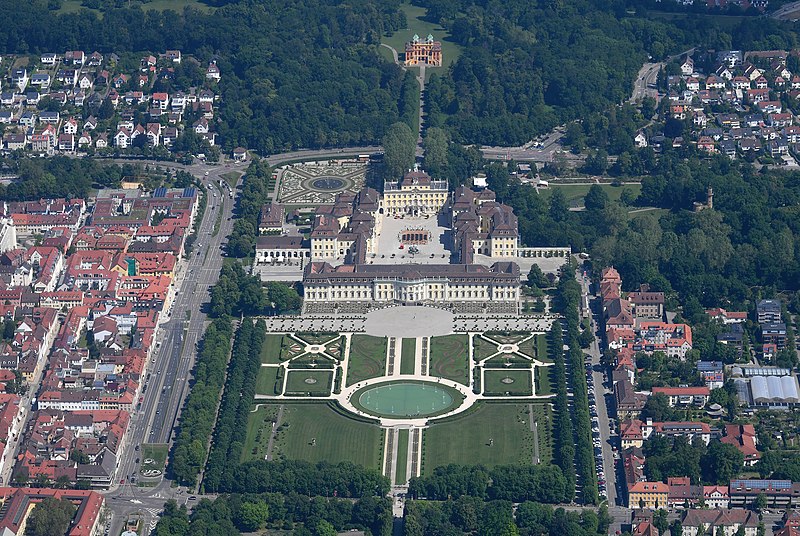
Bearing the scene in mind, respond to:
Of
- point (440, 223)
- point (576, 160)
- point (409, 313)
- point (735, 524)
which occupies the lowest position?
point (735, 524)

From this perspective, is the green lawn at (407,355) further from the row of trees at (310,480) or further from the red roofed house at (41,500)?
the red roofed house at (41,500)

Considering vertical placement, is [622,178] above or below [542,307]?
above

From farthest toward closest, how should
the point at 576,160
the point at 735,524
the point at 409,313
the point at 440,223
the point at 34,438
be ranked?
the point at 576,160, the point at 440,223, the point at 409,313, the point at 34,438, the point at 735,524

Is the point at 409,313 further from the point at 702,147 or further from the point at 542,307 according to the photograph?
the point at 702,147

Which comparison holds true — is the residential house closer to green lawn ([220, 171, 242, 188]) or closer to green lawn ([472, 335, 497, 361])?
green lawn ([472, 335, 497, 361])

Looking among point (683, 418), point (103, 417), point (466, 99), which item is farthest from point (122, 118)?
point (683, 418)

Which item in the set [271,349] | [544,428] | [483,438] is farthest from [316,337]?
[544,428]

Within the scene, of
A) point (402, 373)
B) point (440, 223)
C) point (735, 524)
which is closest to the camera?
point (735, 524)
